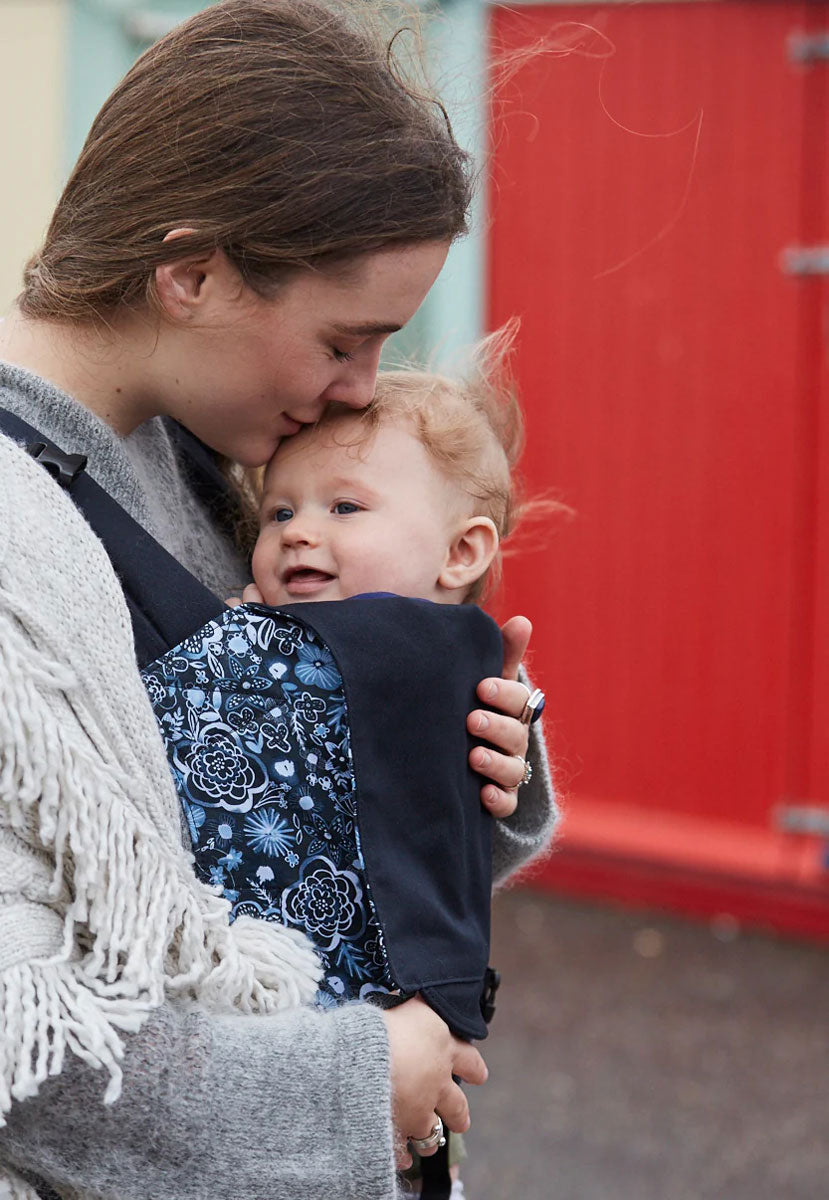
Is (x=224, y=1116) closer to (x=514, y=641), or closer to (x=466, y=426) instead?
(x=514, y=641)

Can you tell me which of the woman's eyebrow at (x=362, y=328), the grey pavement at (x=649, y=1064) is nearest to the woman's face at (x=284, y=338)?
the woman's eyebrow at (x=362, y=328)

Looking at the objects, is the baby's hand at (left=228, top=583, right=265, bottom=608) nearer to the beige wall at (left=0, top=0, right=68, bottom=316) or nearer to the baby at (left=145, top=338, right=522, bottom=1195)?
the baby at (left=145, top=338, right=522, bottom=1195)

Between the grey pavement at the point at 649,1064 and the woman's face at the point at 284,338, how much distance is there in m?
2.31

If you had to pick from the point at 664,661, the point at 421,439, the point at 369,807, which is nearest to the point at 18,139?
the point at 664,661

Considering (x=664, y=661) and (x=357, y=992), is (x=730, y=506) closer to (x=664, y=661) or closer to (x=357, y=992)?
(x=664, y=661)

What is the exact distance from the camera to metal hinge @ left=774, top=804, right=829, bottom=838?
4262mm

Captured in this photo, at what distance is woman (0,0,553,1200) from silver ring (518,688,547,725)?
0.14 feet

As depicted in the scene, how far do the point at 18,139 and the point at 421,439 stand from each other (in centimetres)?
364

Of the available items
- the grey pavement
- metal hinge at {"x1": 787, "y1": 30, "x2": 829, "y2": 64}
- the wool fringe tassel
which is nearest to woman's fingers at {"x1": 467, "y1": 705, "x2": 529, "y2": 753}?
the wool fringe tassel

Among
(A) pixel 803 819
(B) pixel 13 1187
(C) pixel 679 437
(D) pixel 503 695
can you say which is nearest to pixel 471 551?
(D) pixel 503 695

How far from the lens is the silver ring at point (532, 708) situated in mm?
1533

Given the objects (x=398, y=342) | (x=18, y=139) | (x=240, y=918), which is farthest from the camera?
(x=18, y=139)

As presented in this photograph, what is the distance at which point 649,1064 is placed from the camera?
365 cm

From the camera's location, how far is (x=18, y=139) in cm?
470
